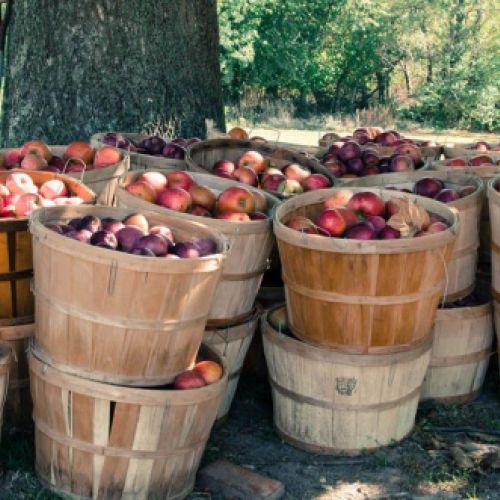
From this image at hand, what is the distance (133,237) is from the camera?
373 cm

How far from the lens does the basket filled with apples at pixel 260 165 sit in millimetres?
5430

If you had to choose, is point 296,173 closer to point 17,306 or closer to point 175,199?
point 175,199

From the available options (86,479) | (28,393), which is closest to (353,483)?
(86,479)

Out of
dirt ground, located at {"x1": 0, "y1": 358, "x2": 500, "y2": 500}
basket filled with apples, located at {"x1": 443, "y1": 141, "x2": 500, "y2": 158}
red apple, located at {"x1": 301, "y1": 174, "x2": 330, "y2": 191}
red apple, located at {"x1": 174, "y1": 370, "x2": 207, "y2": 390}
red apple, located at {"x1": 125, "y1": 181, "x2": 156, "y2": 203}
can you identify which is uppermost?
basket filled with apples, located at {"x1": 443, "y1": 141, "x2": 500, "y2": 158}

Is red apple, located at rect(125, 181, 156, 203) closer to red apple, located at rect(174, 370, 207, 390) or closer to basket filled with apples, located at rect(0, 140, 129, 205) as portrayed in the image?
basket filled with apples, located at rect(0, 140, 129, 205)

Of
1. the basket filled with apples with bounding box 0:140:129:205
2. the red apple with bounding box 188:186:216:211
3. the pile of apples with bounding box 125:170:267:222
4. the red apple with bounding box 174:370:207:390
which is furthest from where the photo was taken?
the basket filled with apples with bounding box 0:140:129:205

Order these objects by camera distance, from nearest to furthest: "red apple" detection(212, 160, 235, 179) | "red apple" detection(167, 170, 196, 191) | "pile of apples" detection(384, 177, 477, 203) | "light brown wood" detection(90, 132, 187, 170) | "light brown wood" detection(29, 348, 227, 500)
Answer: "light brown wood" detection(29, 348, 227, 500)
"red apple" detection(167, 170, 196, 191)
"pile of apples" detection(384, 177, 477, 203)
"red apple" detection(212, 160, 235, 179)
"light brown wood" detection(90, 132, 187, 170)

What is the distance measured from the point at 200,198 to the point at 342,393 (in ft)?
4.41

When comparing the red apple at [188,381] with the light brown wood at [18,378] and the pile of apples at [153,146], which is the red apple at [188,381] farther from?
the pile of apples at [153,146]

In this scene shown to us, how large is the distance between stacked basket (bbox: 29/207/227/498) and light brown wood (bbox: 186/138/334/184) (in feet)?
6.79

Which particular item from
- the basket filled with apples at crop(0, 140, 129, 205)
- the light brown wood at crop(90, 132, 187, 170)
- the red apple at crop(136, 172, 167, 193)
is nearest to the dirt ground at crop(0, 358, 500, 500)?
the red apple at crop(136, 172, 167, 193)

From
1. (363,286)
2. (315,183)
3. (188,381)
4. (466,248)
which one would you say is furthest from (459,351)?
(188,381)

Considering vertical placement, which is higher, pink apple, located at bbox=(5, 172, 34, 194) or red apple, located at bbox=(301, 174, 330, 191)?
pink apple, located at bbox=(5, 172, 34, 194)

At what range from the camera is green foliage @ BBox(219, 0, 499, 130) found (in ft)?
96.5
